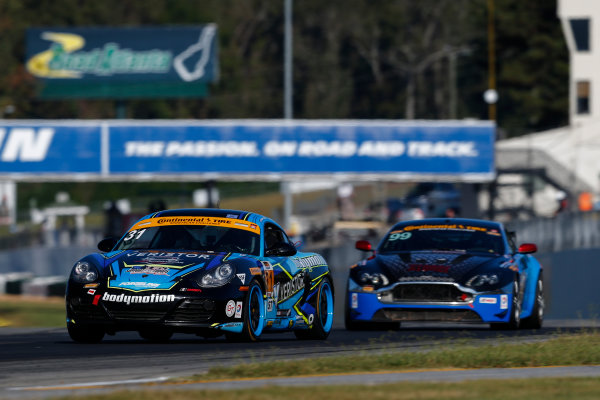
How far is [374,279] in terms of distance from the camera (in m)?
15.3

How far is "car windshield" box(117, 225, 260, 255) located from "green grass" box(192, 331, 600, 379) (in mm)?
2129

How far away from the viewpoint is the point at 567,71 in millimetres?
82500

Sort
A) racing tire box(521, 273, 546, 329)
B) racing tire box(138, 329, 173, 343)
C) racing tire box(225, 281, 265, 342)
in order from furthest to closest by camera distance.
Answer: racing tire box(521, 273, 546, 329) < racing tire box(138, 329, 173, 343) < racing tire box(225, 281, 265, 342)

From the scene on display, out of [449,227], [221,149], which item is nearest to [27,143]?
[221,149]

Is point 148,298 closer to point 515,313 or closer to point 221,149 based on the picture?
point 515,313

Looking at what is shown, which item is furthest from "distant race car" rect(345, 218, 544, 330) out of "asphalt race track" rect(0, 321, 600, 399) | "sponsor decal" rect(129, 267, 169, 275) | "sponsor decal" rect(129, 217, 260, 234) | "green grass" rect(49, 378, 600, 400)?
"green grass" rect(49, 378, 600, 400)

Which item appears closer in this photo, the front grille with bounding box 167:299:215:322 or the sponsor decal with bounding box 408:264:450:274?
the front grille with bounding box 167:299:215:322

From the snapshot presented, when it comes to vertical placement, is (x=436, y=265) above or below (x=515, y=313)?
above

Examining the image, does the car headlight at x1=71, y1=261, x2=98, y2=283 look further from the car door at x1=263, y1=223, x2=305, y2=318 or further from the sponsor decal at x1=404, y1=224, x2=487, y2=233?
the sponsor decal at x1=404, y1=224, x2=487, y2=233

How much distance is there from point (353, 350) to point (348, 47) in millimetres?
90316

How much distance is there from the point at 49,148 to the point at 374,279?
33281 millimetres

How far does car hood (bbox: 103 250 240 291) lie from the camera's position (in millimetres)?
11828

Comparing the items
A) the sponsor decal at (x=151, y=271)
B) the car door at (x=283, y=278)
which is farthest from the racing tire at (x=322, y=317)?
the sponsor decal at (x=151, y=271)

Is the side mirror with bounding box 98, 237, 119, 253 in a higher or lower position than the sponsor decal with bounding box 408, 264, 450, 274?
higher
